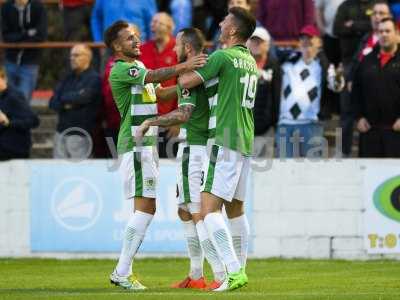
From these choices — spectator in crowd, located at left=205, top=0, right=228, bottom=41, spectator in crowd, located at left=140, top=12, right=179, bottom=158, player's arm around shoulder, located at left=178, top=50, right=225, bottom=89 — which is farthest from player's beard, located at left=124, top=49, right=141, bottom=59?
spectator in crowd, located at left=205, top=0, right=228, bottom=41

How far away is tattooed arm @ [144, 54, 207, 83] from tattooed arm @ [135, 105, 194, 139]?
0.34 metres

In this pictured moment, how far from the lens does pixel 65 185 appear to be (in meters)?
16.2

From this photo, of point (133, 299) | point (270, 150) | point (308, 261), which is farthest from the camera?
point (270, 150)

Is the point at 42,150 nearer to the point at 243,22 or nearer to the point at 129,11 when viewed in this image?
the point at 129,11

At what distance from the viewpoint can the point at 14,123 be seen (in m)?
16.6

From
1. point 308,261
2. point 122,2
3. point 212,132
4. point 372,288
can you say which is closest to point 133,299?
point 212,132

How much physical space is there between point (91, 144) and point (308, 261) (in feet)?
12.2

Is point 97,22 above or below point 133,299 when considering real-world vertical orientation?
above

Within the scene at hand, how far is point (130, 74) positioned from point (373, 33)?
6333 mm

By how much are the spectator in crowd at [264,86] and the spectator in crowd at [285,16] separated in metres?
1.33

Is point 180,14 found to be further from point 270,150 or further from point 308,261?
point 308,261

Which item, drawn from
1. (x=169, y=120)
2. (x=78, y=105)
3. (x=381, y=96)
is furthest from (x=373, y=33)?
(x=169, y=120)

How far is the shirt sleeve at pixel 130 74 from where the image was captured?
460 inches

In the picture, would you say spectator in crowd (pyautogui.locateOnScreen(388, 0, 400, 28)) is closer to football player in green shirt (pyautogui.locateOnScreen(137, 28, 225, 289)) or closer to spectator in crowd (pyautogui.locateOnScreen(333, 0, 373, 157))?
spectator in crowd (pyautogui.locateOnScreen(333, 0, 373, 157))
